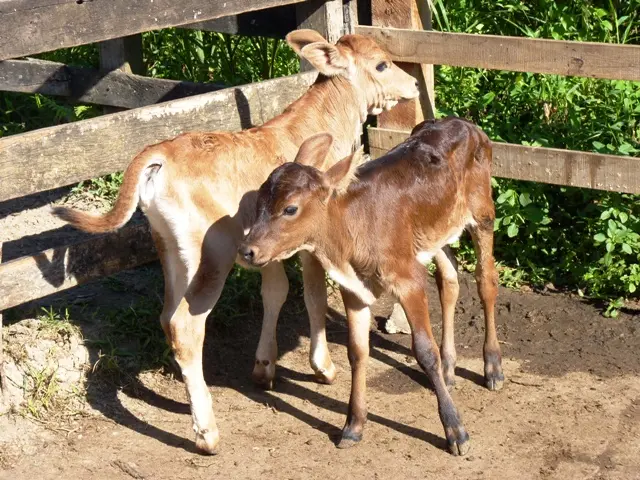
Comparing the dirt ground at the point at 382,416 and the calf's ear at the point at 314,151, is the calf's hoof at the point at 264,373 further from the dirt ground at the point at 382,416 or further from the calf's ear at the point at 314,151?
the calf's ear at the point at 314,151

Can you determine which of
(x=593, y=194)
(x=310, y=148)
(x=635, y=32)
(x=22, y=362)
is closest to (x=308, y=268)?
(x=310, y=148)

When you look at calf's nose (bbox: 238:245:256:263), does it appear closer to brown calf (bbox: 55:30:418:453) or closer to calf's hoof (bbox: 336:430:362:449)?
brown calf (bbox: 55:30:418:453)

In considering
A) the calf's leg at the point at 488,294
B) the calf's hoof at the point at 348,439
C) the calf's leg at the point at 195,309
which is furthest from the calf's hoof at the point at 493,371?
the calf's leg at the point at 195,309

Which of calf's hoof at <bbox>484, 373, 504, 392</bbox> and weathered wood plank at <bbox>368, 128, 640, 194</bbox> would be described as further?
weathered wood plank at <bbox>368, 128, 640, 194</bbox>

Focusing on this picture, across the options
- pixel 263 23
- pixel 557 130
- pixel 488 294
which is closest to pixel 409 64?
pixel 263 23

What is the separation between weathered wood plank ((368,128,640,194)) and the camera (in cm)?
655

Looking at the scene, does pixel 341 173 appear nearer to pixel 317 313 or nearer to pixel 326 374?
pixel 317 313

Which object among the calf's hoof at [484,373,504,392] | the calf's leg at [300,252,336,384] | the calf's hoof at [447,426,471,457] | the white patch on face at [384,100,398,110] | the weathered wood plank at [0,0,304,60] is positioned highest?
the weathered wood plank at [0,0,304,60]

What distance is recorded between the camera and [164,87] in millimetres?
7492

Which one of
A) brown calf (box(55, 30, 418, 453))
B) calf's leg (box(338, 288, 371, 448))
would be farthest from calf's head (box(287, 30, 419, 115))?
calf's leg (box(338, 288, 371, 448))

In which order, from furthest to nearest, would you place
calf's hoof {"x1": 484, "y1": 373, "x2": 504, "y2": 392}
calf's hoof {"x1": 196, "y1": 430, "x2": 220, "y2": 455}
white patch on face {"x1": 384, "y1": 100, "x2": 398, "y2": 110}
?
white patch on face {"x1": 384, "y1": 100, "x2": 398, "y2": 110} → calf's hoof {"x1": 484, "y1": 373, "x2": 504, "y2": 392} → calf's hoof {"x1": 196, "y1": 430, "x2": 220, "y2": 455}

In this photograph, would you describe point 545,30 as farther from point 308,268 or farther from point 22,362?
point 22,362

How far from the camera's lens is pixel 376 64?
262 inches

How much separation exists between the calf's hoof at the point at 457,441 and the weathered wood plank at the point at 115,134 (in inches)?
→ 90.9
